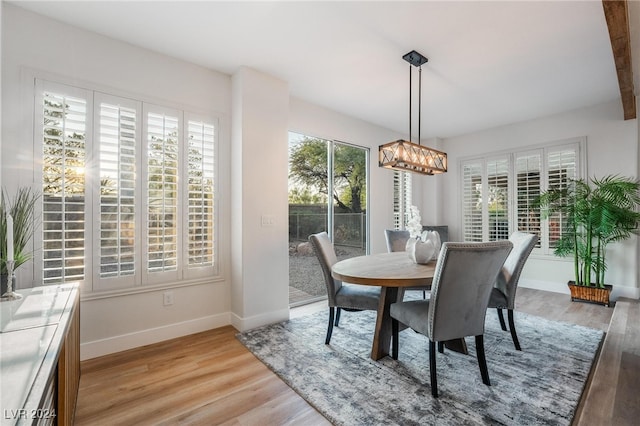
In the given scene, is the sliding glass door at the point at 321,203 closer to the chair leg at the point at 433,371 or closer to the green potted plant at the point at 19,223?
the chair leg at the point at 433,371

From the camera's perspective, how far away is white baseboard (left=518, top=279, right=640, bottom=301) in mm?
3837

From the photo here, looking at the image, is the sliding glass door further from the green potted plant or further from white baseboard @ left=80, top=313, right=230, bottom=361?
the green potted plant

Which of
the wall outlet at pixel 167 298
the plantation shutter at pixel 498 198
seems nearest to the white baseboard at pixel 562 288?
the plantation shutter at pixel 498 198

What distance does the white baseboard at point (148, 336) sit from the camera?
2412 millimetres

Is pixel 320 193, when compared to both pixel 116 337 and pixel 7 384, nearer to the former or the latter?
pixel 116 337

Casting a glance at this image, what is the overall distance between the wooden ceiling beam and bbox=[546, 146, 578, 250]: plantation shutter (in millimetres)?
1113

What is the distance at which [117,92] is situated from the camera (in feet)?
8.33

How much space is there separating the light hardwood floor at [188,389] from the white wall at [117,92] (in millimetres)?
210

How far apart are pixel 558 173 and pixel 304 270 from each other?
13.0 feet

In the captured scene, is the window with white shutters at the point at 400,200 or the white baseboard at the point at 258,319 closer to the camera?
the white baseboard at the point at 258,319

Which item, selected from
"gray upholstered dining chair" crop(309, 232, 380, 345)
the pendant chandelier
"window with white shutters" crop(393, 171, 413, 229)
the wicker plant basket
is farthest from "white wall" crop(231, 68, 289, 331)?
the wicker plant basket

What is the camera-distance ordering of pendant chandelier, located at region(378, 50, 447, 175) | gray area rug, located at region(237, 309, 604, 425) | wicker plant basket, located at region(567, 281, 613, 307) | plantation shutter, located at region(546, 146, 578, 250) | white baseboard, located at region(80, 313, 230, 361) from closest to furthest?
1. gray area rug, located at region(237, 309, 604, 425)
2. white baseboard, located at region(80, 313, 230, 361)
3. pendant chandelier, located at region(378, 50, 447, 175)
4. wicker plant basket, located at region(567, 281, 613, 307)
5. plantation shutter, located at region(546, 146, 578, 250)

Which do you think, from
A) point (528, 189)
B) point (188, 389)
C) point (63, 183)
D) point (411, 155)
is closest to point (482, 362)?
point (411, 155)

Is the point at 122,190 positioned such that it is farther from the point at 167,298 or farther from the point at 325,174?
the point at 325,174
